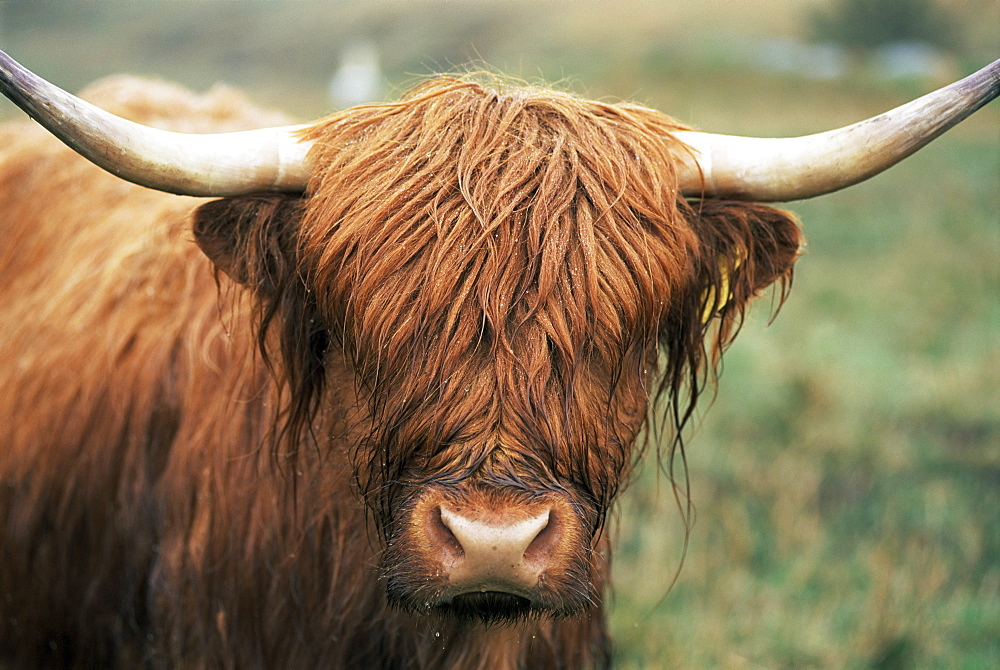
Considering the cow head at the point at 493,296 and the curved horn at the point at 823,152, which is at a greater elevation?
the curved horn at the point at 823,152

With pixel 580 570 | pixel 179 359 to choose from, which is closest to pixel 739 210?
pixel 580 570

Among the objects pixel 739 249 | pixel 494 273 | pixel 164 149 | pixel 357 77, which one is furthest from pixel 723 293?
pixel 357 77

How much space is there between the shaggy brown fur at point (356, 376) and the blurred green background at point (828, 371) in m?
0.59

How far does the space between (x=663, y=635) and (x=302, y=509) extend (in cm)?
218

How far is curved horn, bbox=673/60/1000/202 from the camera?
89.9 inches

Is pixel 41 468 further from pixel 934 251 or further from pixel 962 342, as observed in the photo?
pixel 934 251

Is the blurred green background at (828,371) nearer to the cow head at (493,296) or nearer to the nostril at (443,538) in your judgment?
the cow head at (493,296)

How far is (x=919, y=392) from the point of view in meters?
6.89

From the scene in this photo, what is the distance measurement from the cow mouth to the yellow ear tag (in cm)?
97

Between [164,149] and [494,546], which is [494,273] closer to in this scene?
Answer: [494,546]

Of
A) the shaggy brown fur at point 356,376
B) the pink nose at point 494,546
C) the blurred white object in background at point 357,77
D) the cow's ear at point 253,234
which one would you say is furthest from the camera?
the blurred white object in background at point 357,77

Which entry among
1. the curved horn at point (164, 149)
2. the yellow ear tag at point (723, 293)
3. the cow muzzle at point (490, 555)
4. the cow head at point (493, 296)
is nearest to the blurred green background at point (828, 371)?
the yellow ear tag at point (723, 293)

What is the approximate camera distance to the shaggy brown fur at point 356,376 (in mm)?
2211

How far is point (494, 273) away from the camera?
2.22 metres
